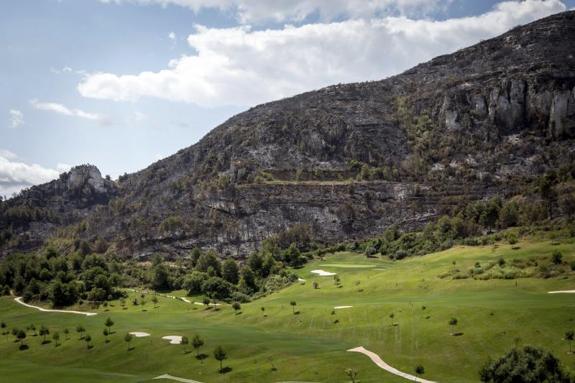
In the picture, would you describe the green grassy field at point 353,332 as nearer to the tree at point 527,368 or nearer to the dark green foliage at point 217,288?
the tree at point 527,368

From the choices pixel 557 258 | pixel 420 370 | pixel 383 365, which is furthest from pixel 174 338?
pixel 557 258

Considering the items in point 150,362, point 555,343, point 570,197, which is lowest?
point 150,362

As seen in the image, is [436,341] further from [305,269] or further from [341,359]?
[305,269]

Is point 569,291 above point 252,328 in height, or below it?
above

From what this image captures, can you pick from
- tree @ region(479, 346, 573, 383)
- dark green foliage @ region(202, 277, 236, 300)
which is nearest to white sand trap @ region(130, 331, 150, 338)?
dark green foliage @ region(202, 277, 236, 300)

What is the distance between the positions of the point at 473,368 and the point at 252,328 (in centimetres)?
5250

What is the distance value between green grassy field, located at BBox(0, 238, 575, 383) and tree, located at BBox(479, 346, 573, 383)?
4.94m

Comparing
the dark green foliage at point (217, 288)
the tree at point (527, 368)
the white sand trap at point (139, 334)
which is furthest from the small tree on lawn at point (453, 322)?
the dark green foliage at point (217, 288)

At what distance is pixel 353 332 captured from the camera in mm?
84938

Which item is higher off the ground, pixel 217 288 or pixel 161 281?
pixel 161 281

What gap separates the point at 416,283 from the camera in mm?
111250

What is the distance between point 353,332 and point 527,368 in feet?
126

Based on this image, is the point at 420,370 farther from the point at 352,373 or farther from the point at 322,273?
the point at 322,273

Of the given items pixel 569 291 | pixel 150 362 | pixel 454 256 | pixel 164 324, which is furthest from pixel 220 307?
pixel 569 291
